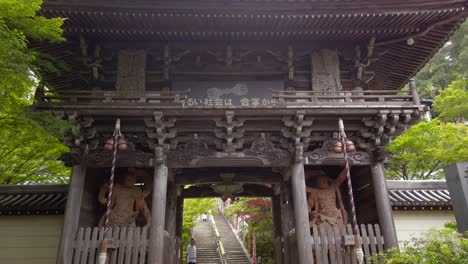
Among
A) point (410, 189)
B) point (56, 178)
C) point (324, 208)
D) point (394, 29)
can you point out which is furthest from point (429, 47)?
point (56, 178)

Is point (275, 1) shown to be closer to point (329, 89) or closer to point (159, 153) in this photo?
point (329, 89)

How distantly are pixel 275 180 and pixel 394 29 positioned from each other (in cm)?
564

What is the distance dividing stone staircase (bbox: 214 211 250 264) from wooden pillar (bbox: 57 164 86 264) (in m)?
14.1

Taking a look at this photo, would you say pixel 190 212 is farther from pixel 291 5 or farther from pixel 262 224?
pixel 291 5

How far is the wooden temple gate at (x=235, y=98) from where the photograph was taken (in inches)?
316

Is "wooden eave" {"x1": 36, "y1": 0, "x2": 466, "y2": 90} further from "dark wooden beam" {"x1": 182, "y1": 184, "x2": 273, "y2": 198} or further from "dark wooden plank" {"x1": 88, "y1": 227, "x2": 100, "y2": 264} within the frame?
"dark wooden beam" {"x1": 182, "y1": 184, "x2": 273, "y2": 198}

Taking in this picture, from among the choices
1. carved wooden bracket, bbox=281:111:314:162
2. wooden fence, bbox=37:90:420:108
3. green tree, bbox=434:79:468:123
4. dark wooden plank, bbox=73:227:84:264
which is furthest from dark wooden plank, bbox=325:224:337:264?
green tree, bbox=434:79:468:123

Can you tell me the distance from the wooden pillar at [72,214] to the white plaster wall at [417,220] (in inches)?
376

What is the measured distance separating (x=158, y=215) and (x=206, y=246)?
59.0ft

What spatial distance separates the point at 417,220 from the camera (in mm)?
10586

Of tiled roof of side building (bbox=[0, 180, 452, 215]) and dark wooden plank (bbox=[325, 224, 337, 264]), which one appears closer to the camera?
dark wooden plank (bbox=[325, 224, 337, 264])

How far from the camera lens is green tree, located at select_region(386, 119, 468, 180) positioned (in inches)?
384

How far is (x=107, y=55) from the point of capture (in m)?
9.55

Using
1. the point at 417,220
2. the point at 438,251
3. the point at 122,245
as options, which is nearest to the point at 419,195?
the point at 417,220
